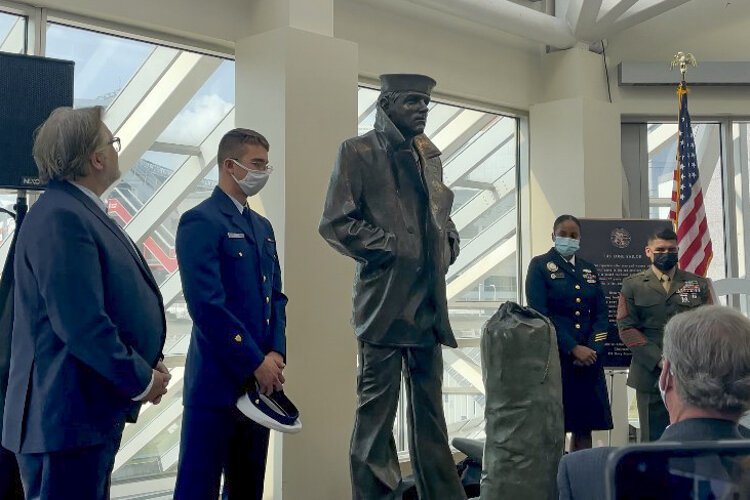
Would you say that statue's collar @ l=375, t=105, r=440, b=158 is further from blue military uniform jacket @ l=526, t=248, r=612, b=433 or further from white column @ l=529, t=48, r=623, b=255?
white column @ l=529, t=48, r=623, b=255

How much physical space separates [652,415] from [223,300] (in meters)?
3.05

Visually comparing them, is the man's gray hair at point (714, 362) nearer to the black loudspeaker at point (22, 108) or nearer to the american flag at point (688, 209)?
the black loudspeaker at point (22, 108)

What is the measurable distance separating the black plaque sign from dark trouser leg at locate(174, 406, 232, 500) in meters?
4.01

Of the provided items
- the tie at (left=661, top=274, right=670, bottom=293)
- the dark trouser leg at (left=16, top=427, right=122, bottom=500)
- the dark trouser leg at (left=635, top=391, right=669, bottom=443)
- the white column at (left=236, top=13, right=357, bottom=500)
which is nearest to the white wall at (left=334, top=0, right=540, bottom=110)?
the white column at (left=236, top=13, right=357, bottom=500)

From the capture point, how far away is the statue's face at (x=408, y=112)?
329 cm

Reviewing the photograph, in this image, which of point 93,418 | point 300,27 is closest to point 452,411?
point 300,27

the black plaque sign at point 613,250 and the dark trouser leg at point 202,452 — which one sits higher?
the black plaque sign at point 613,250

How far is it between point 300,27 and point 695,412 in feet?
12.7

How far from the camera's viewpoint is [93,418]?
1950 mm

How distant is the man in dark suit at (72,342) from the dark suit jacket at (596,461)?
1097mm

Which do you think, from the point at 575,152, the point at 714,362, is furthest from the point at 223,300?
the point at 575,152

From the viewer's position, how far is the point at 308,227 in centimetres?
479

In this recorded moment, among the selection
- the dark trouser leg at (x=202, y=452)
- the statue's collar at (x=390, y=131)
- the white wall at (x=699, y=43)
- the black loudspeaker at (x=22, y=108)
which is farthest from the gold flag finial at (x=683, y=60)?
the black loudspeaker at (x=22, y=108)

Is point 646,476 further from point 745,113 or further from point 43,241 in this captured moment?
point 745,113
